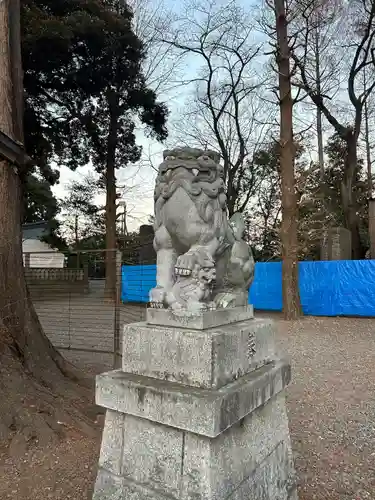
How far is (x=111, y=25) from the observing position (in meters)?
12.4

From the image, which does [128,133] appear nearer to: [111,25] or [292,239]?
[111,25]

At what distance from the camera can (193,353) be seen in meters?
1.89

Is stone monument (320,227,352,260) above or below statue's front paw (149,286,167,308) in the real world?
above

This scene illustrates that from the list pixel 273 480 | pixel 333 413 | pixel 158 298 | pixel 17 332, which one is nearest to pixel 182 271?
pixel 158 298

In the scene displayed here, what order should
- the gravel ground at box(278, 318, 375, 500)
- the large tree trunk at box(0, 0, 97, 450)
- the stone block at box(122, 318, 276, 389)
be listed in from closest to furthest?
the stone block at box(122, 318, 276, 389), the gravel ground at box(278, 318, 375, 500), the large tree trunk at box(0, 0, 97, 450)

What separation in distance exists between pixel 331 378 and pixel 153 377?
4641 millimetres

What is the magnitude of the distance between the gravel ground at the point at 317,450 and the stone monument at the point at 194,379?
819mm

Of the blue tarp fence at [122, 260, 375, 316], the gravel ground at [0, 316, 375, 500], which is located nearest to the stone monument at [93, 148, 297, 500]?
the gravel ground at [0, 316, 375, 500]

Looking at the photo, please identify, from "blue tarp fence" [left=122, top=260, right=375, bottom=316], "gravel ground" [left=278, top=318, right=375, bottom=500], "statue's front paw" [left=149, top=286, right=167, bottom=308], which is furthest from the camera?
"blue tarp fence" [left=122, top=260, right=375, bottom=316]

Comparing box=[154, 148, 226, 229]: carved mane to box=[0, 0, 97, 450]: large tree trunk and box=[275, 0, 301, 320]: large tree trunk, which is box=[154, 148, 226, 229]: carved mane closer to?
box=[0, 0, 97, 450]: large tree trunk

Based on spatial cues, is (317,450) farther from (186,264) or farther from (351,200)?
(351,200)

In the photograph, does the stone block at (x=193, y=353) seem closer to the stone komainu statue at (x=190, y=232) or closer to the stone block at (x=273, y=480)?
the stone komainu statue at (x=190, y=232)

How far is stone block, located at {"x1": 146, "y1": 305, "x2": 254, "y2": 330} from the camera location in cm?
194

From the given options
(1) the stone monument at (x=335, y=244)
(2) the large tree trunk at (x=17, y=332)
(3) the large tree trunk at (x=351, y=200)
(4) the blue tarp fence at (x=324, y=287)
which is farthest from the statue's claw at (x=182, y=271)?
(3) the large tree trunk at (x=351, y=200)
